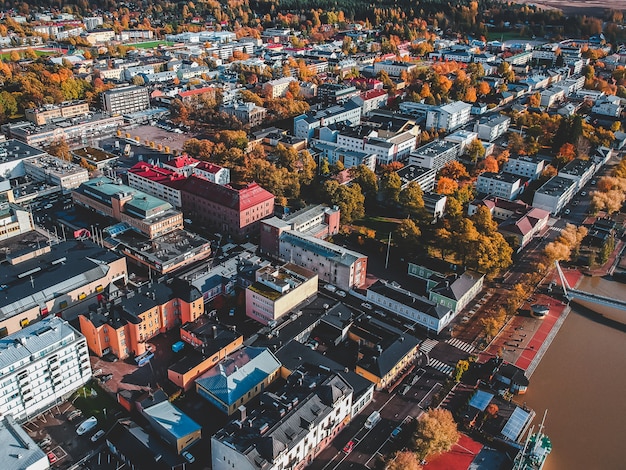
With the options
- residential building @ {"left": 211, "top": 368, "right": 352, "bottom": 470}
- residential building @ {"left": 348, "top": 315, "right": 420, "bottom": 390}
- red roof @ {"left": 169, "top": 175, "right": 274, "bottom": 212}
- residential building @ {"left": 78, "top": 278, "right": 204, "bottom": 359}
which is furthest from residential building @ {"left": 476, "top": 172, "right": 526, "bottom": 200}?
residential building @ {"left": 211, "top": 368, "right": 352, "bottom": 470}

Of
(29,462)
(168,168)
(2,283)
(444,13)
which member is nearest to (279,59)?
(168,168)

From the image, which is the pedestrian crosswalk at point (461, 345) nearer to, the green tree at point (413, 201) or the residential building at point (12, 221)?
the green tree at point (413, 201)

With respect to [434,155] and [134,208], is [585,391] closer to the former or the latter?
[434,155]

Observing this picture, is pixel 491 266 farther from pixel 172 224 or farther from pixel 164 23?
pixel 164 23

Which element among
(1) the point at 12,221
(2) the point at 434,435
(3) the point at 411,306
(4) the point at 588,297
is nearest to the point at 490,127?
(4) the point at 588,297

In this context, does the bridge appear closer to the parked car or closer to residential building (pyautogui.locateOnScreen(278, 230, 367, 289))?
residential building (pyautogui.locateOnScreen(278, 230, 367, 289))
